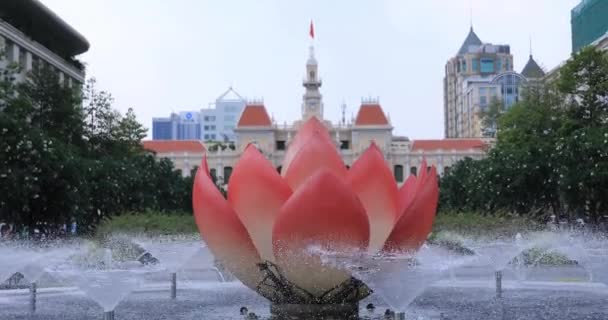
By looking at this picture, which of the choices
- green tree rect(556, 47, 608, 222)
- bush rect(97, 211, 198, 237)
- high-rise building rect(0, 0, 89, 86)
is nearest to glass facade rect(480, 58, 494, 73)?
high-rise building rect(0, 0, 89, 86)

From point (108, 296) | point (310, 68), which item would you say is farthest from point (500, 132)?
point (310, 68)

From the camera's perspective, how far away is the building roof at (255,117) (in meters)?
106

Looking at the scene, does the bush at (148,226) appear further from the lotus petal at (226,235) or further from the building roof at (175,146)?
the building roof at (175,146)

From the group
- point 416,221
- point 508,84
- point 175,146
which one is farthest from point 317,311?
point 508,84

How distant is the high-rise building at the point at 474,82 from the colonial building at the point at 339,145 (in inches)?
629

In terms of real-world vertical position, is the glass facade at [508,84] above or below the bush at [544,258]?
above

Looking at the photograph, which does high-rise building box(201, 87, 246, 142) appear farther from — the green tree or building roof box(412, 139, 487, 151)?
the green tree

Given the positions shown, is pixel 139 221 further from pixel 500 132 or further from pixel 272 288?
pixel 500 132

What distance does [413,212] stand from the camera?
31.5ft

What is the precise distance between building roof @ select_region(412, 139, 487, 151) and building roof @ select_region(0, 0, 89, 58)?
47620mm

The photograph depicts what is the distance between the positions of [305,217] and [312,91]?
103700 mm

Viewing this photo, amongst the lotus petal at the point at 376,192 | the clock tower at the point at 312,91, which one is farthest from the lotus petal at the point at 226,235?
the clock tower at the point at 312,91

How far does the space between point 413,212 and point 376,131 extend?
95.4m

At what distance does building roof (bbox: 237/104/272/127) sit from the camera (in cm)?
10550
